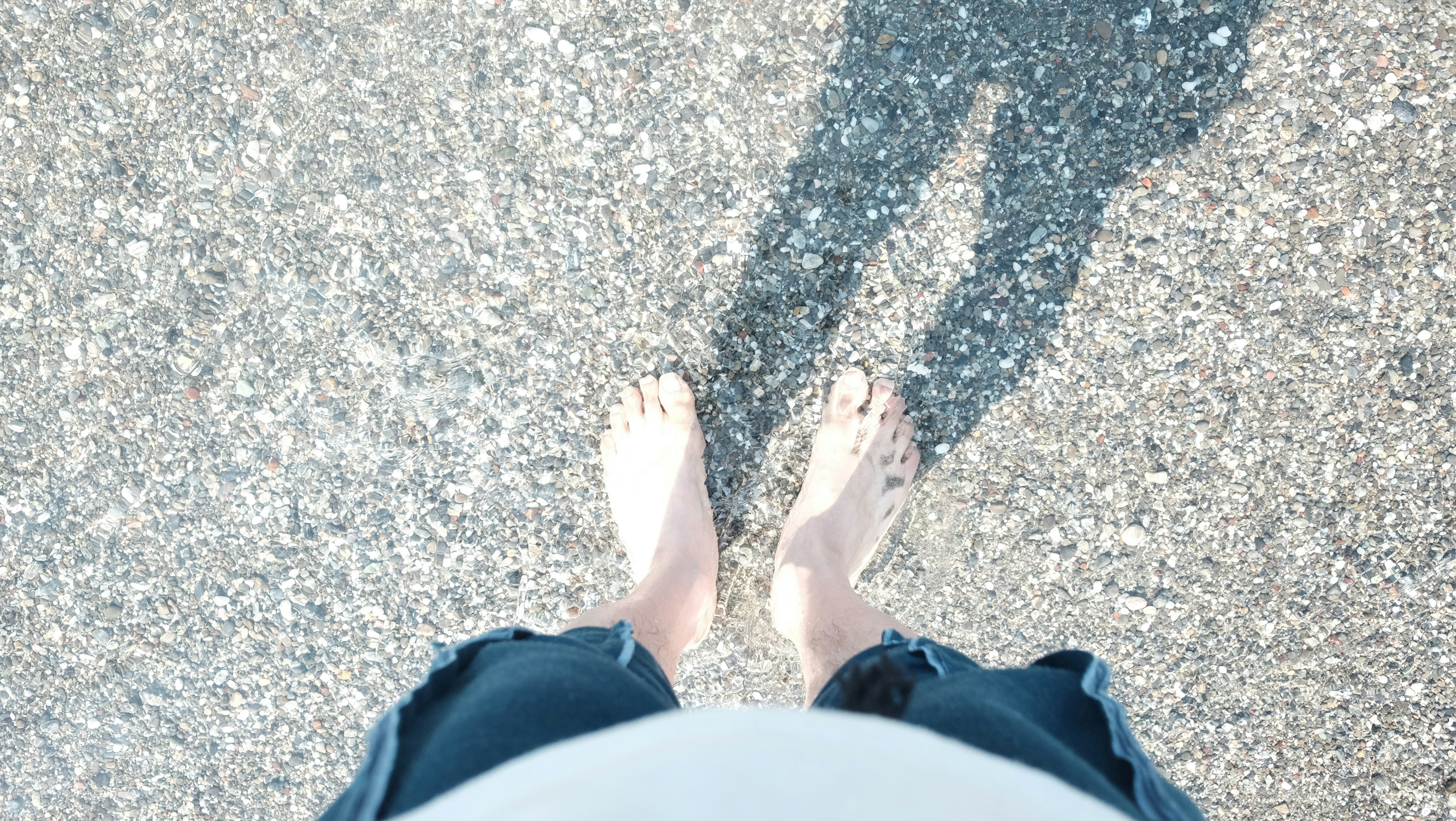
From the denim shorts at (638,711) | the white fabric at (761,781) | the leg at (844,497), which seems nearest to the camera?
the white fabric at (761,781)

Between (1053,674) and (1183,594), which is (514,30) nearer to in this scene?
(1053,674)

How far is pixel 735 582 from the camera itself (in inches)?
77.9

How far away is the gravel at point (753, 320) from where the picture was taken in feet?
6.07

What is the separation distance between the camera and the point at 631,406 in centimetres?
190

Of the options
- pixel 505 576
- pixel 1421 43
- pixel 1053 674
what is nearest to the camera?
pixel 1053 674

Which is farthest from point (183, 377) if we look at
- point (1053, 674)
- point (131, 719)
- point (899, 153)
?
point (1053, 674)

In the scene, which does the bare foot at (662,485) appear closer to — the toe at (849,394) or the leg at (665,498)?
the leg at (665,498)

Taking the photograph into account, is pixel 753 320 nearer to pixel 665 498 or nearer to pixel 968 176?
pixel 665 498

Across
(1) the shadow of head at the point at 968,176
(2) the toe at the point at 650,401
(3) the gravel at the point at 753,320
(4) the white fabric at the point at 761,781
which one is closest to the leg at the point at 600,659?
(2) the toe at the point at 650,401

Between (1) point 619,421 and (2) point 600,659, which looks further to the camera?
(1) point 619,421

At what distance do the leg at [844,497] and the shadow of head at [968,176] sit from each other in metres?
0.11

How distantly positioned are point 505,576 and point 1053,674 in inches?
52.3

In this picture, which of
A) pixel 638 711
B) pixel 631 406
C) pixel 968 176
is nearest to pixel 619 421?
pixel 631 406

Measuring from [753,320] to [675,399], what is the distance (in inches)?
10.9
